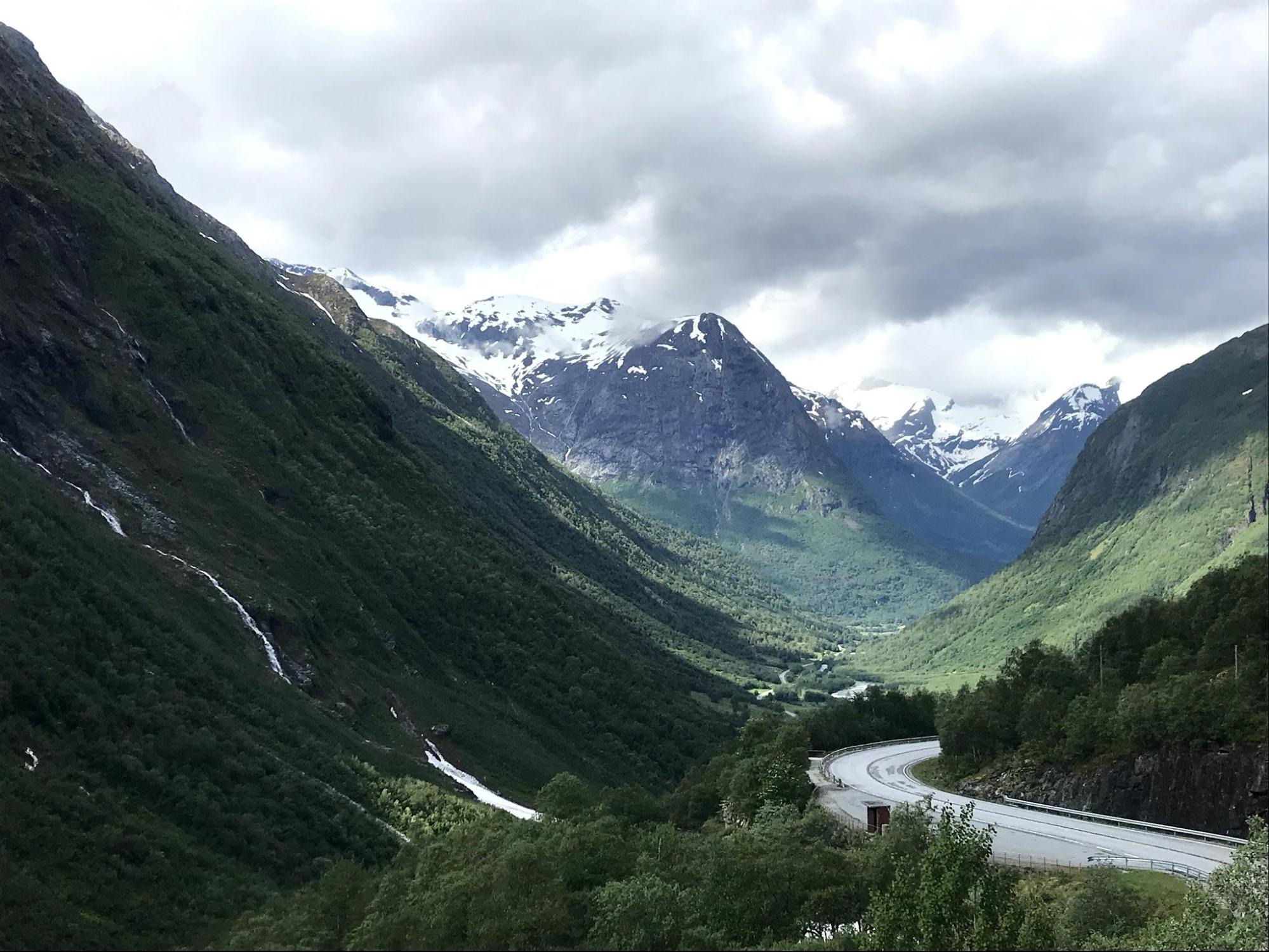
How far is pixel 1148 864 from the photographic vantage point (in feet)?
247

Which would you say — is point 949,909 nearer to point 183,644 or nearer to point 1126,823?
point 1126,823

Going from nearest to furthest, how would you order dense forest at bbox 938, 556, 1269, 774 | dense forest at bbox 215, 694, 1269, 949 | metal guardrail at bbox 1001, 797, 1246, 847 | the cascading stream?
dense forest at bbox 215, 694, 1269, 949
metal guardrail at bbox 1001, 797, 1246, 847
dense forest at bbox 938, 556, 1269, 774
the cascading stream

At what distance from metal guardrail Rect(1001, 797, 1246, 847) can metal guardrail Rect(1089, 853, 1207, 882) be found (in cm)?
719

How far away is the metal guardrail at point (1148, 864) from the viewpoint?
72.8m

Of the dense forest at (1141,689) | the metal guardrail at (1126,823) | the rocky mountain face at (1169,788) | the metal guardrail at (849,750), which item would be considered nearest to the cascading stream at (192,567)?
the metal guardrail at (849,750)

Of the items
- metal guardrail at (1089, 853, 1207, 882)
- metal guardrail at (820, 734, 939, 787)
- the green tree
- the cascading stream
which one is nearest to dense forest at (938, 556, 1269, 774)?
metal guardrail at (820, 734, 939, 787)

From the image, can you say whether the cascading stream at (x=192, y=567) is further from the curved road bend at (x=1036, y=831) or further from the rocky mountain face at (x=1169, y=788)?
the rocky mountain face at (x=1169, y=788)

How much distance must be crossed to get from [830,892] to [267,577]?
4223 inches

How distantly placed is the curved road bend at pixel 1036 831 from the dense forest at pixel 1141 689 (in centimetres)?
942

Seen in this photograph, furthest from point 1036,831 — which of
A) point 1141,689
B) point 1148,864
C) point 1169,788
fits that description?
point 1141,689

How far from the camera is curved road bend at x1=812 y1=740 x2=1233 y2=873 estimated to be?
79125 mm

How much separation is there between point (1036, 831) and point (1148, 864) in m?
13.0

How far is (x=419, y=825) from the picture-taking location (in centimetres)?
11725

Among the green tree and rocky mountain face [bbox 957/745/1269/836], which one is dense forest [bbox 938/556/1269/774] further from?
the green tree
